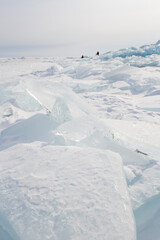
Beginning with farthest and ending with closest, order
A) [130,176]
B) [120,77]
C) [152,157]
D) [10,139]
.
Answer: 1. [120,77]
2. [10,139]
3. [152,157]
4. [130,176]

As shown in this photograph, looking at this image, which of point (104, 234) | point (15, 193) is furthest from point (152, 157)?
point (15, 193)

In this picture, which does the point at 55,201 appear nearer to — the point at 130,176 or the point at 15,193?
the point at 15,193

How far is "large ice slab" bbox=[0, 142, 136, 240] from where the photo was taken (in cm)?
78

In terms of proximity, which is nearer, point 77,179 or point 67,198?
point 67,198

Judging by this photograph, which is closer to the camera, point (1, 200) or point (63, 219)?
point (63, 219)

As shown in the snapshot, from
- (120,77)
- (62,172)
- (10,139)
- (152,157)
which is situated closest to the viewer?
(62,172)

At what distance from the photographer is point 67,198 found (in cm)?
90

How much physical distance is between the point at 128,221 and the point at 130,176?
45 centimetres


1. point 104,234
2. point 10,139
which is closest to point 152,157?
point 104,234

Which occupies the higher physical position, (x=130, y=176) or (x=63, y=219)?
(x=63, y=219)

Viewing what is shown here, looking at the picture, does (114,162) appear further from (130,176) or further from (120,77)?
(120,77)

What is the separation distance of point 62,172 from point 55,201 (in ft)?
0.69

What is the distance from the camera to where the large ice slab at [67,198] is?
2.56 feet

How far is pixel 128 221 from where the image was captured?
82 centimetres
